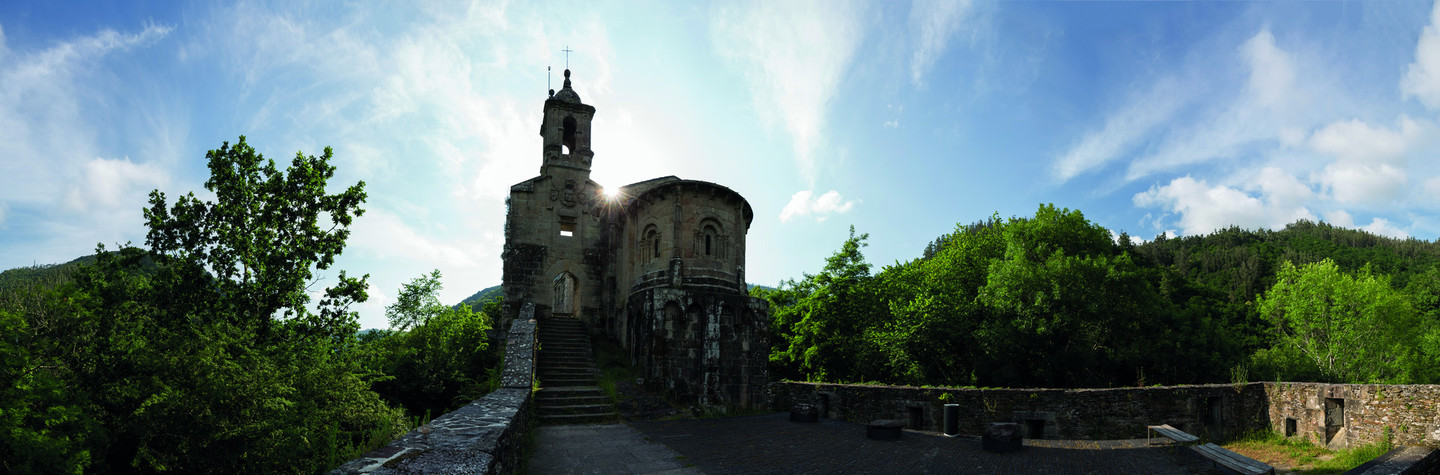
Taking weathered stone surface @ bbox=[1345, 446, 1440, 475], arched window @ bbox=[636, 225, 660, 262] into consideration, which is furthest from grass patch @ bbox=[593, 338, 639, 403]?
weathered stone surface @ bbox=[1345, 446, 1440, 475]

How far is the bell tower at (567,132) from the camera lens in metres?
23.4

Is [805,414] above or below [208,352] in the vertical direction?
below

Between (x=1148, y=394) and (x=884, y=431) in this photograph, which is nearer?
(x=884, y=431)

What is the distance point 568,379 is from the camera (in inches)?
601

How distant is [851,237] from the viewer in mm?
28344

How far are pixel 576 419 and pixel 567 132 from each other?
1502 centimetres

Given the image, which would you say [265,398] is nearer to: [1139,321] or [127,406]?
[127,406]

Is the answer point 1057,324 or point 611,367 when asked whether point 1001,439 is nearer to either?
point 611,367

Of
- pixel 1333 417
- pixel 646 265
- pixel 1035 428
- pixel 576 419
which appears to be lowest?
pixel 1035 428

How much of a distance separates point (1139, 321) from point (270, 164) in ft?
100

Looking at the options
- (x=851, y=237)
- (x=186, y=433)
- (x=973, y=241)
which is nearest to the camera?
(x=186, y=433)

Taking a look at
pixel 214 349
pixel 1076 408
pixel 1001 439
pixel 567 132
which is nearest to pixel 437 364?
pixel 214 349

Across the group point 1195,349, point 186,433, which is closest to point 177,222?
point 186,433

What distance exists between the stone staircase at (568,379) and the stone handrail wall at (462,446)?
3.45m
